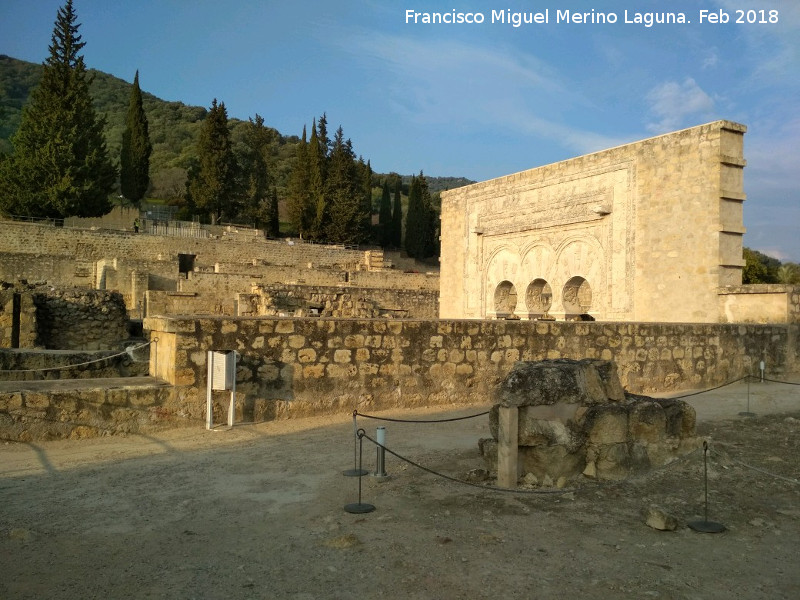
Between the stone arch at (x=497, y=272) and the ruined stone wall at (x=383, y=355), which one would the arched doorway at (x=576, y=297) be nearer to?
the stone arch at (x=497, y=272)

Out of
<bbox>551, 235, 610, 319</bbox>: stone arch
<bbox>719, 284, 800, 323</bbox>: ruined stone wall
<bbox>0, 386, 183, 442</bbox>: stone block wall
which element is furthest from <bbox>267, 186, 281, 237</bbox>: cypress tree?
<bbox>0, 386, 183, 442</bbox>: stone block wall

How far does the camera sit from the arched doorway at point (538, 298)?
19.4 metres

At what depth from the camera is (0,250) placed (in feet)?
98.0

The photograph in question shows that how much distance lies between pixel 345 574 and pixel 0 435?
4133 mm

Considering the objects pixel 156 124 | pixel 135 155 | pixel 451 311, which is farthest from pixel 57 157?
pixel 156 124

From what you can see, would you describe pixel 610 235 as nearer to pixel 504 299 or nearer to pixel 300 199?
pixel 504 299

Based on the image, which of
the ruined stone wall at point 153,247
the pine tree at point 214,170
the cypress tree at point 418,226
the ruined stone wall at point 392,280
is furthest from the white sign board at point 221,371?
the cypress tree at point 418,226

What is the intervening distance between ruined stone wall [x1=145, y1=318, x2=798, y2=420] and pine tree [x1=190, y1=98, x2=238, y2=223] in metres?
37.3

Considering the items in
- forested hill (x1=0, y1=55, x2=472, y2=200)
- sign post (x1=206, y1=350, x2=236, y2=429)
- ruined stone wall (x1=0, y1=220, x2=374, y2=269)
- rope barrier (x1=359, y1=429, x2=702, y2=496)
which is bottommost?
rope barrier (x1=359, y1=429, x2=702, y2=496)

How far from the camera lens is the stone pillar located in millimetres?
4484

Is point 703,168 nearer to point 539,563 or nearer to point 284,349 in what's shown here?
point 284,349

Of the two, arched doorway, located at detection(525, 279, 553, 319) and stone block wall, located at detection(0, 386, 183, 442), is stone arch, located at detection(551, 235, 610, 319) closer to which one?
arched doorway, located at detection(525, 279, 553, 319)

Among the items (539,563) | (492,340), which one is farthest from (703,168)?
(539,563)

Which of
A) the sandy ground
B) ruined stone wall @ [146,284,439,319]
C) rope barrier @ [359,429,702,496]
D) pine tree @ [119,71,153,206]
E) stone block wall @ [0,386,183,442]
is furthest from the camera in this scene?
pine tree @ [119,71,153,206]
